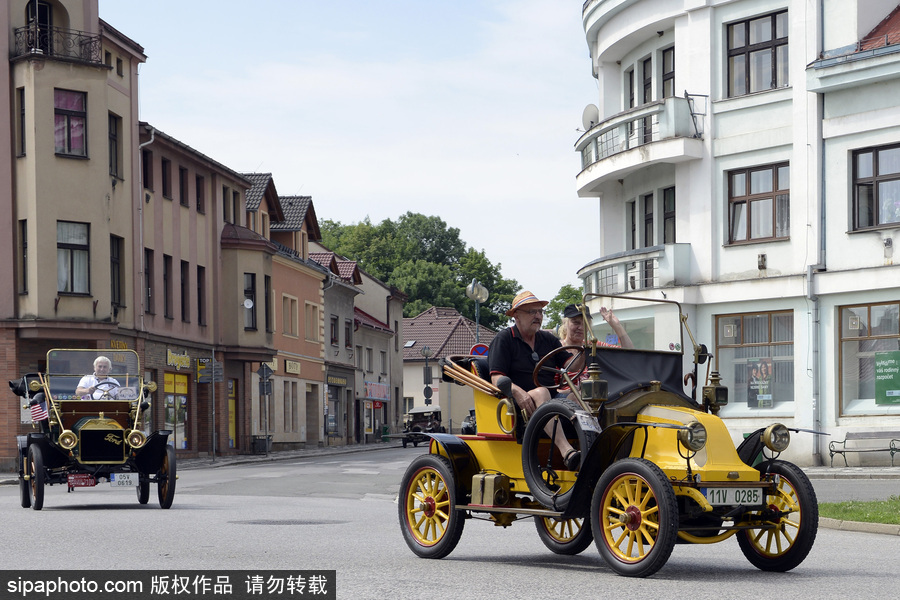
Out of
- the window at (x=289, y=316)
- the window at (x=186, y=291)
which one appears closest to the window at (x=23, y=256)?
the window at (x=186, y=291)

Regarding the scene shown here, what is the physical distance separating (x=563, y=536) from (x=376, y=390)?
6738 centimetres

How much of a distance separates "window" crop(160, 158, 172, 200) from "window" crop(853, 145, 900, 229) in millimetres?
23827

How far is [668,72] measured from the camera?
33156 millimetres

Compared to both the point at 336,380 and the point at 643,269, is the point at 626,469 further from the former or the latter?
the point at 336,380

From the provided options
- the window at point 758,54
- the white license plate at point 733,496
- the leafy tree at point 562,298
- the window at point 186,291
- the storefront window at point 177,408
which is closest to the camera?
the white license plate at point 733,496

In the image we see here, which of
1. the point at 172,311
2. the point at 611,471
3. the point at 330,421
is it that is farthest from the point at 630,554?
the point at 330,421

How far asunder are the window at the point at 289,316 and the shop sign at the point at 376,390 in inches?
660

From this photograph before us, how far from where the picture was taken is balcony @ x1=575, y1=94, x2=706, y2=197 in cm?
3138

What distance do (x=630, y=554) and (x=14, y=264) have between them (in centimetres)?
3047

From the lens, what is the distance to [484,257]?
10406 cm

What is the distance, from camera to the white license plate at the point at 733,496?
882 centimetres

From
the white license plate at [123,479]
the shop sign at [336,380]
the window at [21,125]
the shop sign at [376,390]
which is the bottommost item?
the shop sign at [376,390]

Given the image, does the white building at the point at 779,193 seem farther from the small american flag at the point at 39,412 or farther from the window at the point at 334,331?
the window at the point at 334,331

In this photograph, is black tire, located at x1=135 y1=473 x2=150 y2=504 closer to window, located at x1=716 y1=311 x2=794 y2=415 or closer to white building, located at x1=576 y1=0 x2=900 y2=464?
white building, located at x1=576 y1=0 x2=900 y2=464
